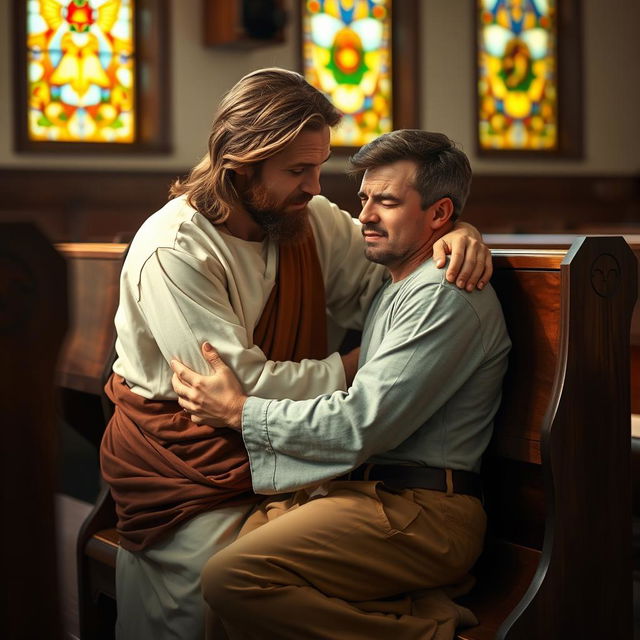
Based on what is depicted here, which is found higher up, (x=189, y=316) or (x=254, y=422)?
(x=189, y=316)

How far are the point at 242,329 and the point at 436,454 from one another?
52cm

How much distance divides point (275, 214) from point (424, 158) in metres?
0.39

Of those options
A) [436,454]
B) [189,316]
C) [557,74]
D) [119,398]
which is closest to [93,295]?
[119,398]

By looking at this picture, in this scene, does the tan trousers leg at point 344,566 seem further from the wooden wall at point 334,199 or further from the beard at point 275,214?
the wooden wall at point 334,199

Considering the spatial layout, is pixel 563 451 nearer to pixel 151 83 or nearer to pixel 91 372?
pixel 91 372

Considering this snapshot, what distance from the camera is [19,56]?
7555 millimetres

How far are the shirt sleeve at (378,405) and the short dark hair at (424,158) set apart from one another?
272 millimetres

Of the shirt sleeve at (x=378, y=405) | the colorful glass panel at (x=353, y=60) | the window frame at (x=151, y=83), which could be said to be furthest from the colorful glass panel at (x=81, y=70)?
the shirt sleeve at (x=378, y=405)

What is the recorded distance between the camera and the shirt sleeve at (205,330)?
2432 millimetres

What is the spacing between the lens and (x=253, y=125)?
258 centimetres

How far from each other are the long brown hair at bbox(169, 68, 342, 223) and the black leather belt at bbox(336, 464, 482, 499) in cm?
Answer: 72

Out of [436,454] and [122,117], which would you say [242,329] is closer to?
[436,454]

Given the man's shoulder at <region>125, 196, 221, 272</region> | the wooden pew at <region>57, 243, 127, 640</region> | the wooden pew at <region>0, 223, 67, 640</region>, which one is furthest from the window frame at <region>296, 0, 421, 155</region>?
the wooden pew at <region>0, 223, 67, 640</region>

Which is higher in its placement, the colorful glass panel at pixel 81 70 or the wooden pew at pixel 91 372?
the colorful glass panel at pixel 81 70
